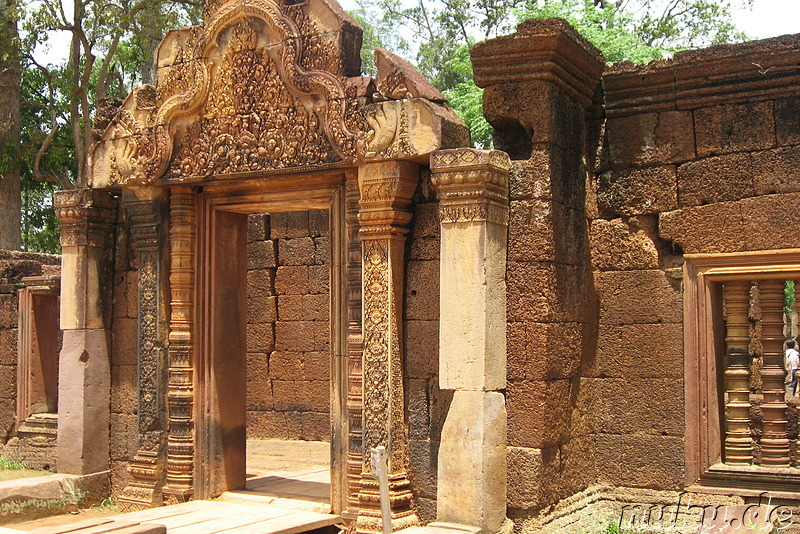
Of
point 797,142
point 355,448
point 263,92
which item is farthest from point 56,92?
point 797,142

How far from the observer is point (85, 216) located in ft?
24.2

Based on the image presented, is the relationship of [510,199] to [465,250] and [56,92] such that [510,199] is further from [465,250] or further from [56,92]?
[56,92]

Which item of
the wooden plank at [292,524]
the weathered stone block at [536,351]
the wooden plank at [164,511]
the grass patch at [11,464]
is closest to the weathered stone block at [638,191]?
the weathered stone block at [536,351]

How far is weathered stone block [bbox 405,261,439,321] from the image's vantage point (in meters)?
6.01

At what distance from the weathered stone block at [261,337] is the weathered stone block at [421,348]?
4802 mm

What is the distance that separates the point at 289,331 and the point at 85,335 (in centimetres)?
340

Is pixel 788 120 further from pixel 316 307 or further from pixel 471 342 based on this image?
pixel 316 307

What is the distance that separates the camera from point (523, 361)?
18.9 feet

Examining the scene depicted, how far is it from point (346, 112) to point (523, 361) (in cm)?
201

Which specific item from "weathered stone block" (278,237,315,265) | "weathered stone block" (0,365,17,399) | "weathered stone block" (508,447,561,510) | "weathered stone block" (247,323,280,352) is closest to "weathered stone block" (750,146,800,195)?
"weathered stone block" (508,447,561,510)

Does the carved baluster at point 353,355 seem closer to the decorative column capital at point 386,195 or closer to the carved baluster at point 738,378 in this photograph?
the decorative column capital at point 386,195

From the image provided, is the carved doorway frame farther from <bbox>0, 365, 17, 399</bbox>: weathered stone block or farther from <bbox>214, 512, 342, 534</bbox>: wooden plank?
<bbox>0, 365, 17, 399</bbox>: weathered stone block

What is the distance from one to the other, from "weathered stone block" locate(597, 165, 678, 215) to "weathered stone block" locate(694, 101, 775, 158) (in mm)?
→ 293

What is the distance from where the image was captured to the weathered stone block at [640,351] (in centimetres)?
619
